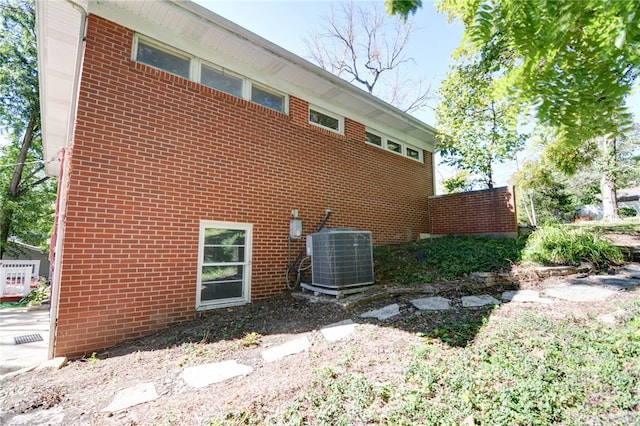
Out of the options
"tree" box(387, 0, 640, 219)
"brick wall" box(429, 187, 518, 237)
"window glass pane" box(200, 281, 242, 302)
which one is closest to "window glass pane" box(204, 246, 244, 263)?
"window glass pane" box(200, 281, 242, 302)

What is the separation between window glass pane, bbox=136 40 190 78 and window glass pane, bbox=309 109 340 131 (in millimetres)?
2896

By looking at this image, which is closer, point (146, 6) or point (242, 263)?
point (146, 6)

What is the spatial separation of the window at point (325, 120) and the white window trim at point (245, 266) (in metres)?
3.15

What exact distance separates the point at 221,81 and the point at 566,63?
527 centimetres

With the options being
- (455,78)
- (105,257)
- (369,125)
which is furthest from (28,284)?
(455,78)

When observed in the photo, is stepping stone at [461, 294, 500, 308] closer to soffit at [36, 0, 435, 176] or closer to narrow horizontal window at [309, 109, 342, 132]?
narrow horizontal window at [309, 109, 342, 132]

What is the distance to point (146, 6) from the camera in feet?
14.8

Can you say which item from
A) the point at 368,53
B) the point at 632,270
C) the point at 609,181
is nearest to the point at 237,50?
the point at 632,270

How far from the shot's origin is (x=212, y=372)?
320 centimetres

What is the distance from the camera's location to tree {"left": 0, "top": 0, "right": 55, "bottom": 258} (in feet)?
48.7

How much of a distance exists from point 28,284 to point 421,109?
19.3 meters

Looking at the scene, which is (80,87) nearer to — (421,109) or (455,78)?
(455,78)

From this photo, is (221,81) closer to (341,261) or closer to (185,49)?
(185,49)

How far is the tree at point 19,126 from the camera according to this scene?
48.7 feet
